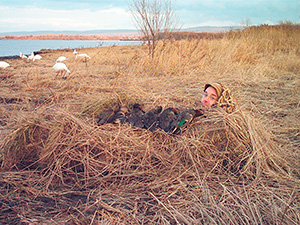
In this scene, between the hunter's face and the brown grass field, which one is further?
the hunter's face

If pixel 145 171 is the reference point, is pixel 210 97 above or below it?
above

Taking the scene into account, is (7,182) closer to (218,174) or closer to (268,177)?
(218,174)

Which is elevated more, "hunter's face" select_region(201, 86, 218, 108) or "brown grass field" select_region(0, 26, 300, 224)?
"hunter's face" select_region(201, 86, 218, 108)

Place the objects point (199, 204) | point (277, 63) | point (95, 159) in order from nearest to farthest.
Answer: point (199, 204), point (95, 159), point (277, 63)

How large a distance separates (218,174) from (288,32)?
11.1m

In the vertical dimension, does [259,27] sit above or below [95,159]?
above

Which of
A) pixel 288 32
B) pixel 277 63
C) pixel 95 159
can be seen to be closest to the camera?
pixel 95 159

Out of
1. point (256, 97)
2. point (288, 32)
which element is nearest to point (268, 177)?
point (256, 97)

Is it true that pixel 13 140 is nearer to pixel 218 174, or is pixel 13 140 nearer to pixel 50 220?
pixel 50 220

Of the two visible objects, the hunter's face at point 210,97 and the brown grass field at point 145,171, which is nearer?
the brown grass field at point 145,171

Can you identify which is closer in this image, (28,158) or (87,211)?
(87,211)

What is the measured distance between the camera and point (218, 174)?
1.85 meters

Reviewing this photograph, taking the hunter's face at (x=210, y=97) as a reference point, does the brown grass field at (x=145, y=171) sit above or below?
below

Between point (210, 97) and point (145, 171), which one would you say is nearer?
point (145, 171)
